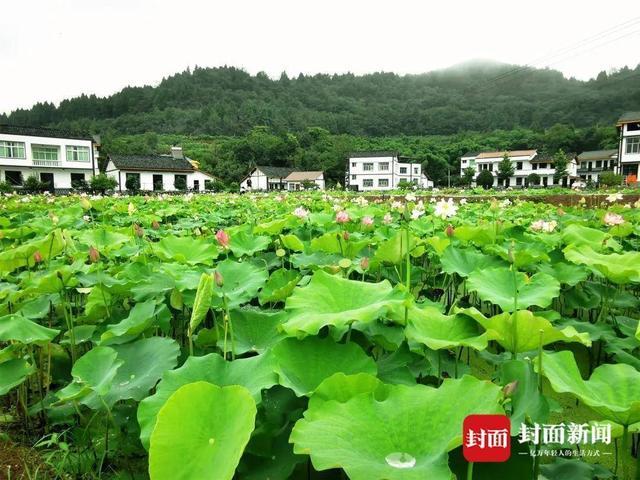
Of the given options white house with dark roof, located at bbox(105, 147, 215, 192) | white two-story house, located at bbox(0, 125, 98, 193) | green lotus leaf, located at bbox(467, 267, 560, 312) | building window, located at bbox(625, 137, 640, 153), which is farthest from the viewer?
white house with dark roof, located at bbox(105, 147, 215, 192)

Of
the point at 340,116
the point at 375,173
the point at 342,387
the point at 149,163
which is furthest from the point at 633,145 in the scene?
the point at 340,116

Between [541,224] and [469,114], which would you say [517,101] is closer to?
[469,114]

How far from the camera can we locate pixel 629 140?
3062cm

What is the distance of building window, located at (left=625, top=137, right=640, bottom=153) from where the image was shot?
30.4 meters

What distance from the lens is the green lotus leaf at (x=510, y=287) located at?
4.58 ft

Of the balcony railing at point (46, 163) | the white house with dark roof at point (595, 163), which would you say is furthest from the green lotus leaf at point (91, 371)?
the white house with dark roof at point (595, 163)

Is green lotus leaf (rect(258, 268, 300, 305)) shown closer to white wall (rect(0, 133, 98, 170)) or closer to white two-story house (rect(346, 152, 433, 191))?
white wall (rect(0, 133, 98, 170))

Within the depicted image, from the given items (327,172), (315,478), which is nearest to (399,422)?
(315,478)

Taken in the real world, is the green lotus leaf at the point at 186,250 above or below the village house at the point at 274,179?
below

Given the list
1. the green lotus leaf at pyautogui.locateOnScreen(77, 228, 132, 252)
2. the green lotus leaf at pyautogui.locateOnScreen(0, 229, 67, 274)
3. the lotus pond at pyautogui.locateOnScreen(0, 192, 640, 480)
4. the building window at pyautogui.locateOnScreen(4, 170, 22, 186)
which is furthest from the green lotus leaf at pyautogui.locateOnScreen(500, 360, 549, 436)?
the building window at pyautogui.locateOnScreen(4, 170, 22, 186)

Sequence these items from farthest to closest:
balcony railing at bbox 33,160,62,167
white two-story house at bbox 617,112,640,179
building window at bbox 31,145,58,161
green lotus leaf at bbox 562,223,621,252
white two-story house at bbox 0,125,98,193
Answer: building window at bbox 31,145,58,161, balcony railing at bbox 33,160,62,167, white two-story house at bbox 617,112,640,179, white two-story house at bbox 0,125,98,193, green lotus leaf at bbox 562,223,621,252

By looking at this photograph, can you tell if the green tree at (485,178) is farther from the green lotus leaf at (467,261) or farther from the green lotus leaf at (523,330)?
the green lotus leaf at (523,330)

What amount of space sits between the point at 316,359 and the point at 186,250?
135cm

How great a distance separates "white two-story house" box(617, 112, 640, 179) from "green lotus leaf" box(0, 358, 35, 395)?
119 ft
